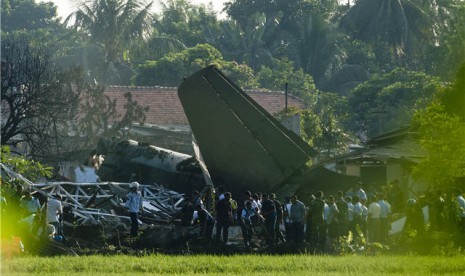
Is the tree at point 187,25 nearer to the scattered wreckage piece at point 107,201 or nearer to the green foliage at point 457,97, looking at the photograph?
the green foliage at point 457,97

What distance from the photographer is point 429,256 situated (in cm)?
2880

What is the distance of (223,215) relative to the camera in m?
32.0

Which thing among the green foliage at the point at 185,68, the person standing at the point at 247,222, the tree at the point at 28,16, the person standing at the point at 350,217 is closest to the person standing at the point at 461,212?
the person standing at the point at 350,217

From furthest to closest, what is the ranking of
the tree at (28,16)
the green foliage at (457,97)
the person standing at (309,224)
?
1. the tree at (28,16)
2. the green foliage at (457,97)
3. the person standing at (309,224)

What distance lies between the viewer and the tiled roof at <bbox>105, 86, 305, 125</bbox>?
73.0m

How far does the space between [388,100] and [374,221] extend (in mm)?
38521

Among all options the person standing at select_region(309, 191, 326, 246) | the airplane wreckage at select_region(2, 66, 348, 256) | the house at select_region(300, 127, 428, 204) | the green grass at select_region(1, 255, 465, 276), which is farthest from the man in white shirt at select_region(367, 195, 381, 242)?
the green grass at select_region(1, 255, 465, 276)

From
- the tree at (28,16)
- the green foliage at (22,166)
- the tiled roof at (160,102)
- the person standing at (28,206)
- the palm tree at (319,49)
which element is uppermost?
the tree at (28,16)

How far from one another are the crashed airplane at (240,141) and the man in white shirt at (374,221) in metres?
5.24

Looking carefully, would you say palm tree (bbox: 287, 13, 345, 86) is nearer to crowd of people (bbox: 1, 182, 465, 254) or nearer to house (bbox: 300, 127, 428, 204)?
house (bbox: 300, 127, 428, 204)

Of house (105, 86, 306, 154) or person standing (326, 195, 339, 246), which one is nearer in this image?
person standing (326, 195, 339, 246)

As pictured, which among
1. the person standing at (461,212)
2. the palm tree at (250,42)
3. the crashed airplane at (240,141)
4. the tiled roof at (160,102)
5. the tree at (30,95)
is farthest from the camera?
the palm tree at (250,42)

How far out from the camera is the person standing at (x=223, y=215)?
3194 cm

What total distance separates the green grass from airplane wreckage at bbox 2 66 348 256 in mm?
9531
